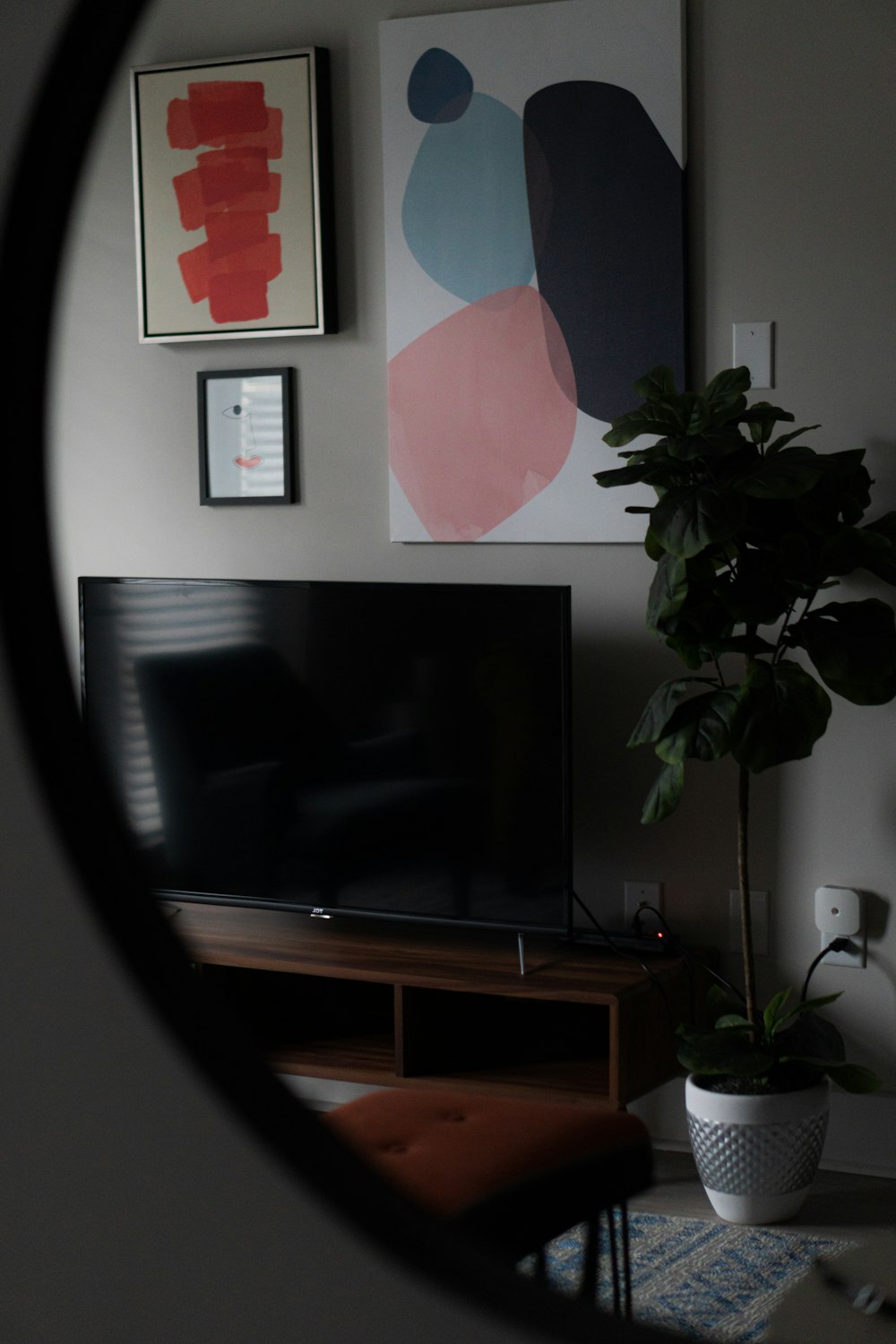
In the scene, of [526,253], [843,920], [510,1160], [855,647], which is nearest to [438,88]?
[526,253]

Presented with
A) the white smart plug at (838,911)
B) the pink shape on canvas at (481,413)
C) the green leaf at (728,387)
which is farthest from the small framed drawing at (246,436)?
the white smart plug at (838,911)

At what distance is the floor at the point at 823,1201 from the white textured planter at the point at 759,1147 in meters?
0.04

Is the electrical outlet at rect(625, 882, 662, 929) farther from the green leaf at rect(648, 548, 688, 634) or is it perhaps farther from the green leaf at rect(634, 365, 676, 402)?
the green leaf at rect(634, 365, 676, 402)

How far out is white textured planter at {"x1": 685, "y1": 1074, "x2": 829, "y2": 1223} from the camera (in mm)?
1793

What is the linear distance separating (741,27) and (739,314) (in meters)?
0.40

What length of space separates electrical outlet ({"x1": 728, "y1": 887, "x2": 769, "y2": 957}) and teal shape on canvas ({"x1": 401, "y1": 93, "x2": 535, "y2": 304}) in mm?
997

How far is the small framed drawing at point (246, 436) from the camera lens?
230 centimetres

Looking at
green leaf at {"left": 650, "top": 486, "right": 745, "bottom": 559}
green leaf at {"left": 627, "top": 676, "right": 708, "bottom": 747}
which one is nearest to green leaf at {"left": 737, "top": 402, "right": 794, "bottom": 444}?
green leaf at {"left": 650, "top": 486, "right": 745, "bottom": 559}

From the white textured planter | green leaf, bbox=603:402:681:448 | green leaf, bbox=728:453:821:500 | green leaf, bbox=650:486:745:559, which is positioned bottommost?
the white textured planter

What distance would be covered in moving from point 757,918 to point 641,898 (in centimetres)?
18

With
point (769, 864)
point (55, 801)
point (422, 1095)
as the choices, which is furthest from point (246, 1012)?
point (55, 801)

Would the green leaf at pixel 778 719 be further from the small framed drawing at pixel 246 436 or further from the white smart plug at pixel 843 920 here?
the small framed drawing at pixel 246 436

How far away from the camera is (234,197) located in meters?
2.29

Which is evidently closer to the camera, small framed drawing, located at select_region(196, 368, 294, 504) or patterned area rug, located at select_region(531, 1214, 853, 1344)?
patterned area rug, located at select_region(531, 1214, 853, 1344)
